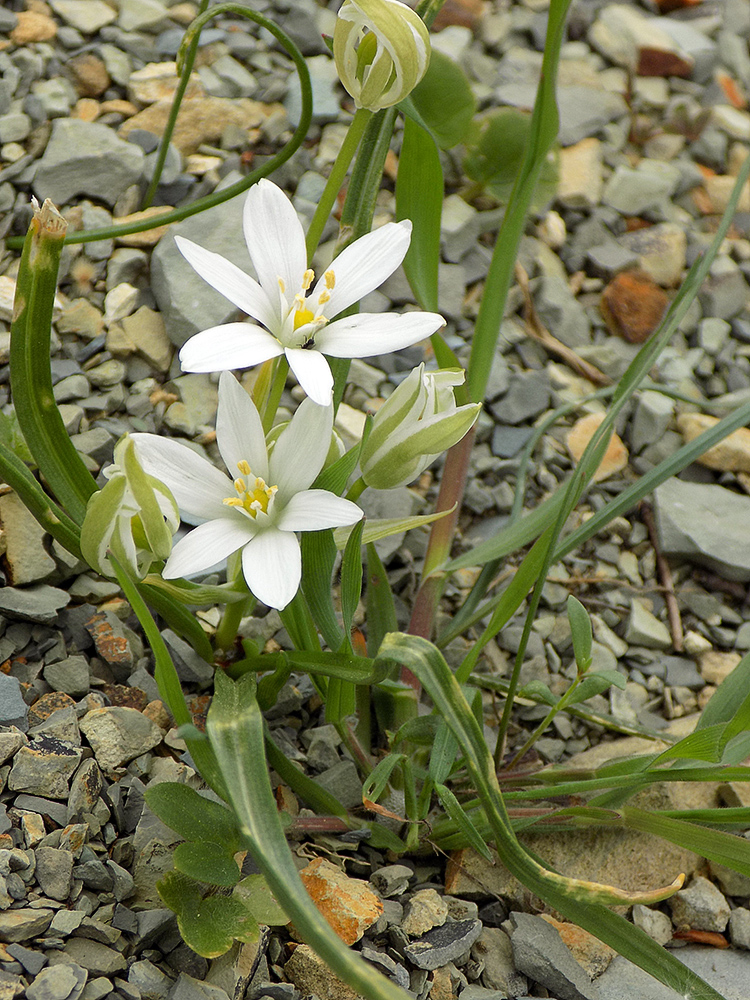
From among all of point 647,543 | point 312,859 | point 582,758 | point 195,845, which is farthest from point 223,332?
point 647,543

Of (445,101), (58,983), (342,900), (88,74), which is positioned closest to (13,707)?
(58,983)

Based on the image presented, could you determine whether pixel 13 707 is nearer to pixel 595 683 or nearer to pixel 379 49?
pixel 595 683

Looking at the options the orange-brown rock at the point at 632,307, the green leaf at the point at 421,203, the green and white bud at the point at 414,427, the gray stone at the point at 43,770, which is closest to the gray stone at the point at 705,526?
the orange-brown rock at the point at 632,307

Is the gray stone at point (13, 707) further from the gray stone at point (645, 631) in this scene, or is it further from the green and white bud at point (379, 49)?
the gray stone at point (645, 631)

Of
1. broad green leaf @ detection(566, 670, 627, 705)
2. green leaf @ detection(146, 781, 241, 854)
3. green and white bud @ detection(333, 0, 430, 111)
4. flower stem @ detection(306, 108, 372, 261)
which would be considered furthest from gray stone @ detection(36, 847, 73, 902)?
green and white bud @ detection(333, 0, 430, 111)

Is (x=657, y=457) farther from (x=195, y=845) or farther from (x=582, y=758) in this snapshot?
(x=195, y=845)

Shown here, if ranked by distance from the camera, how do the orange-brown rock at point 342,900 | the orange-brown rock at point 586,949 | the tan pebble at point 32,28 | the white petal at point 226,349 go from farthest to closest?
1. the tan pebble at point 32,28
2. the orange-brown rock at point 586,949
3. the orange-brown rock at point 342,900
4. the white petal at point 226,349
